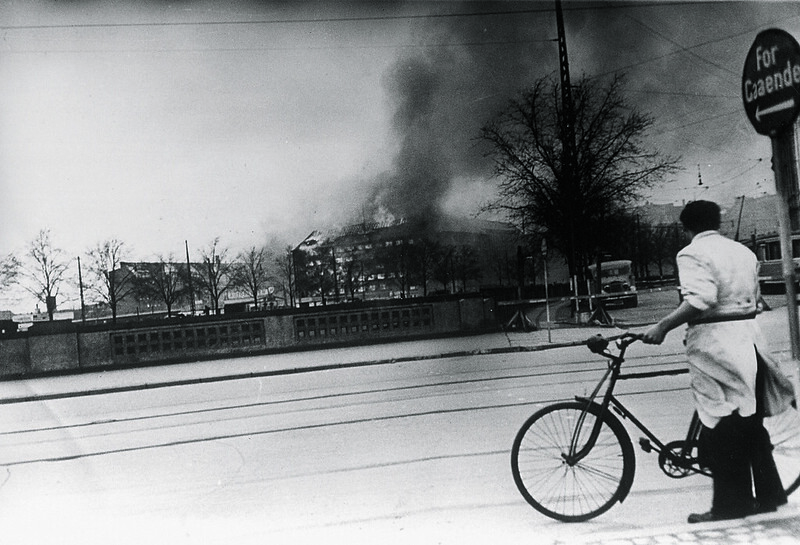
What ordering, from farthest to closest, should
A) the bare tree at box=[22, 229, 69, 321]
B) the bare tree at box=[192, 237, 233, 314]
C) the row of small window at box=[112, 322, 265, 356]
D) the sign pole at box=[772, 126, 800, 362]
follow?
the row of small window at box=[112, 322, 265, 356]
the bare tree at box=[192, 237, 233, 314]
the bare tree at box=[22, 229, 69, 321]
the sign pole at box=[772, 126, 800, 362]

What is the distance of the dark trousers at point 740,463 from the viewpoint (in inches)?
118

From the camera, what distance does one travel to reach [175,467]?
171 inches

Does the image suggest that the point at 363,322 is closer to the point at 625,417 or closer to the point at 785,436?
the point at 625,417

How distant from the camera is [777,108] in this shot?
376cm

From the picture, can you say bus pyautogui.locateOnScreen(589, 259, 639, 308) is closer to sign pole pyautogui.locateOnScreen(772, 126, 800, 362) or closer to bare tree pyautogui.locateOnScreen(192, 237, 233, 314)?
sign pole pyautogui.locateOnScreen(772, 126, 800, 362)

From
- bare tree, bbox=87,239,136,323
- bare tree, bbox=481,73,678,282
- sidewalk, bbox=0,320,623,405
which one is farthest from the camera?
bare tree, bbox=87,239,136,323

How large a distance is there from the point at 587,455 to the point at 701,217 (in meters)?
1.41

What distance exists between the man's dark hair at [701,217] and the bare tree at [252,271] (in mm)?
3436

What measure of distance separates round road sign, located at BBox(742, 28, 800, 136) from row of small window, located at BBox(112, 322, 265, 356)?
16.3 ft

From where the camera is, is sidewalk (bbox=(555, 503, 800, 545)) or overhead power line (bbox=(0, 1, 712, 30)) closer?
sidewalk (bbox=(555, 503, 800, 545))

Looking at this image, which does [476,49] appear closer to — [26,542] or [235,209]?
[235,209]

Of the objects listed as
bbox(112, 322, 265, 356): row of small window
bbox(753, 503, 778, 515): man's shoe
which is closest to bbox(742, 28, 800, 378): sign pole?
bbox(753, 503, 778, 515): man's shoe

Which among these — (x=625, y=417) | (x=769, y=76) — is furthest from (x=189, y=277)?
(x=769, y=76)

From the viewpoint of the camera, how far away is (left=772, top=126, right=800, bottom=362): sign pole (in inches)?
143
